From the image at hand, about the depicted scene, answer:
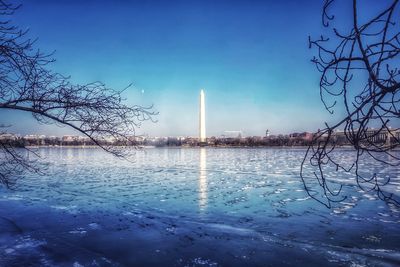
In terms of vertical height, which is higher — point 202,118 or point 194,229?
point 202,118

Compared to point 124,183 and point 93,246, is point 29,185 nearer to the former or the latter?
point 124,183

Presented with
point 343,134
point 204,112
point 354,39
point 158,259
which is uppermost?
point 204,112

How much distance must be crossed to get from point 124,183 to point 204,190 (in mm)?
4540

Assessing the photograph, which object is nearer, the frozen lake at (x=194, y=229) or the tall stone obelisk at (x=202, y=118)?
the frozen lake at (x=194, y=229)

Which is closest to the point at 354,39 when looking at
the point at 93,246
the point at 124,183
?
the point at 93,246

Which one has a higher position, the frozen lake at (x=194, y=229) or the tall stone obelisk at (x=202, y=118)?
the tall stone obelisk at (x=202, y=118)

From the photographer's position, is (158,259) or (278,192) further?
(278,192)

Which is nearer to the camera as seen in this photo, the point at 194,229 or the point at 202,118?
the point at 194,229

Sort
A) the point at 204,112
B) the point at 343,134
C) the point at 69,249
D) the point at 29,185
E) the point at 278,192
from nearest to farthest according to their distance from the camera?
the point at 343,134, the point at 69,249, the point at 278,192, the point at 29,185, the point at 204,112

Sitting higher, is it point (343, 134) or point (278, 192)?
point (343, 134)

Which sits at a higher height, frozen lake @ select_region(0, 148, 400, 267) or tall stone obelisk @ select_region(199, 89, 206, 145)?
tall stone obelisk @ select_region(199, 89, 206, 145)

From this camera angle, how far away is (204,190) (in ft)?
48.5

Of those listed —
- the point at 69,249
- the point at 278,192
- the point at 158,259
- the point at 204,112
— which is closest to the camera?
the point at 158,259

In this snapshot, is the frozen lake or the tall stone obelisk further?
the tall stone obelisk
